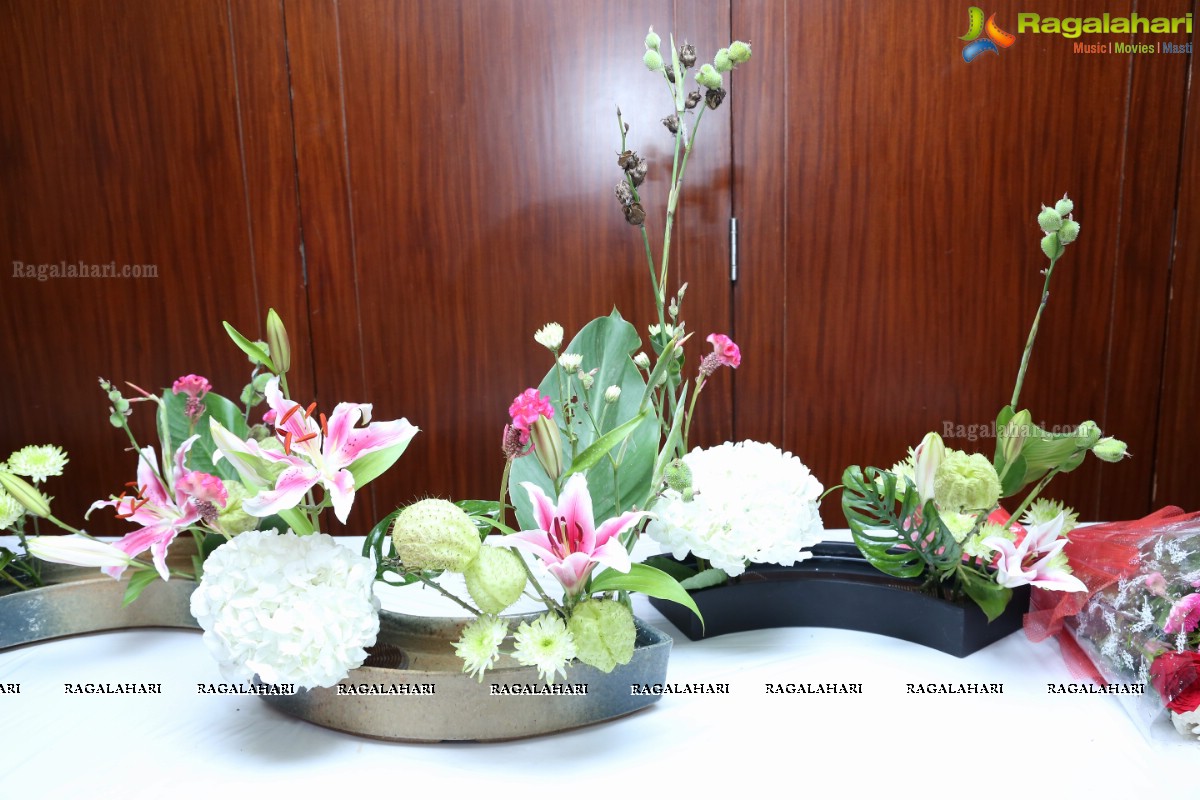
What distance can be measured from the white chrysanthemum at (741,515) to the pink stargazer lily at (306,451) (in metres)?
0.28

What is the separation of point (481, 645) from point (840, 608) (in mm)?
413

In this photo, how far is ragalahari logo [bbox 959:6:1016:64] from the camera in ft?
6.43

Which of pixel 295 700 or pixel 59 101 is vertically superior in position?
pixel 59 101

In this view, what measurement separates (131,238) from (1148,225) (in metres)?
2.42

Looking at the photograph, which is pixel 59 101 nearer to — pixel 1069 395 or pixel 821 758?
pixel 821 758

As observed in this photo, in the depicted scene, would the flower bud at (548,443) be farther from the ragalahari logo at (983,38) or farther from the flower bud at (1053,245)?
the ragalahari logo at (983,38)

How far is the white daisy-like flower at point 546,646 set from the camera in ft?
2.30

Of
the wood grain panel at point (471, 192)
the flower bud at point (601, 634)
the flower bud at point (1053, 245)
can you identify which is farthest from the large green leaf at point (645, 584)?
the wood grain panel at point (471, 192)

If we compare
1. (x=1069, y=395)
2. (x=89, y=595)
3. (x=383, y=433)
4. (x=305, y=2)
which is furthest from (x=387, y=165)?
(x=1069, y=395)

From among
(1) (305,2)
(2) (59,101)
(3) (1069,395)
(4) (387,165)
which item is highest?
(1) (305,2)

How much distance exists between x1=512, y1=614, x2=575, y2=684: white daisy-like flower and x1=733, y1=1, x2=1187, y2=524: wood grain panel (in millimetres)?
1498

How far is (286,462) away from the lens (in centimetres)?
69

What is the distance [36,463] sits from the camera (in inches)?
37.7

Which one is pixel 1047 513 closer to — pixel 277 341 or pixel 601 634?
pixel 601 634
